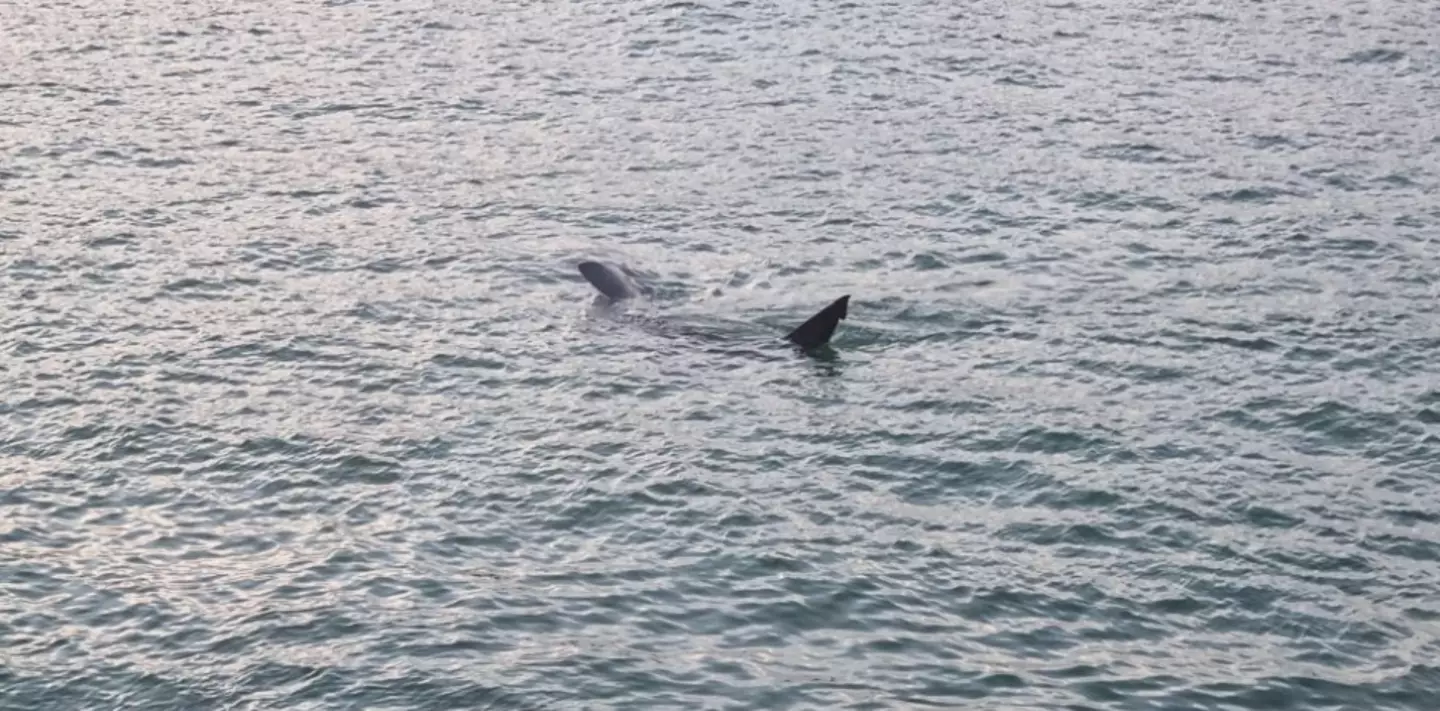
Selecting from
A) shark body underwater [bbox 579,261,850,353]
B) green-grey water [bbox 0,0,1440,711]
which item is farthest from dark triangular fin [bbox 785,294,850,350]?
green-grey water [bbox 0,0,1440,711]

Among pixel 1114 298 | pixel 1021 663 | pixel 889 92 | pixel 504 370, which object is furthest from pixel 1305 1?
pixel 1021 663

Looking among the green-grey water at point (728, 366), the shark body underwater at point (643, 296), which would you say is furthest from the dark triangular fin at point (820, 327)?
the green-grey water at point (728, 366)

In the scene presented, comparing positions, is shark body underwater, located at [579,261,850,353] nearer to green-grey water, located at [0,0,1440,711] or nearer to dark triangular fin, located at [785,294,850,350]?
dark triangular fin, located at [785,294,850,350]

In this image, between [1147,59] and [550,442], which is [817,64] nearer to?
[1147,59]

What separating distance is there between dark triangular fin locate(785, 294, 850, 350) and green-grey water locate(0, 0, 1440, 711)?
1.56 feet

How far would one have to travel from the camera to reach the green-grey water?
2419cm

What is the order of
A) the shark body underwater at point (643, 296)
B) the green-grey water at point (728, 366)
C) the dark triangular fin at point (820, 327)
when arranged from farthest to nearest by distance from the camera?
the shark body underwater at point (643, 296)
the dark triangular fin at point (820, 327)
the green-grey water at point (728, 366)

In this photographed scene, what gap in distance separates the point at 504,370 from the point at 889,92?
16.3 meters

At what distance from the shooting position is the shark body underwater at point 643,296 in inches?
1232

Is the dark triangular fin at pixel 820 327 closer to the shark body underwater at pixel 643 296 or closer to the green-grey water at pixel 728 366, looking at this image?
the shark body underwater at pixel 643 296

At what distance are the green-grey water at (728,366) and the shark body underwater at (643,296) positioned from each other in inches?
19.6

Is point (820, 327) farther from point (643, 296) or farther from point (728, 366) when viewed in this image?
point (643, 296)

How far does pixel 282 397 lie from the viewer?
1224 inches

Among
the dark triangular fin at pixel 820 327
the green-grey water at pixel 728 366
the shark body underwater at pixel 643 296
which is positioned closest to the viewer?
the green-grey water at pixel 728 366
